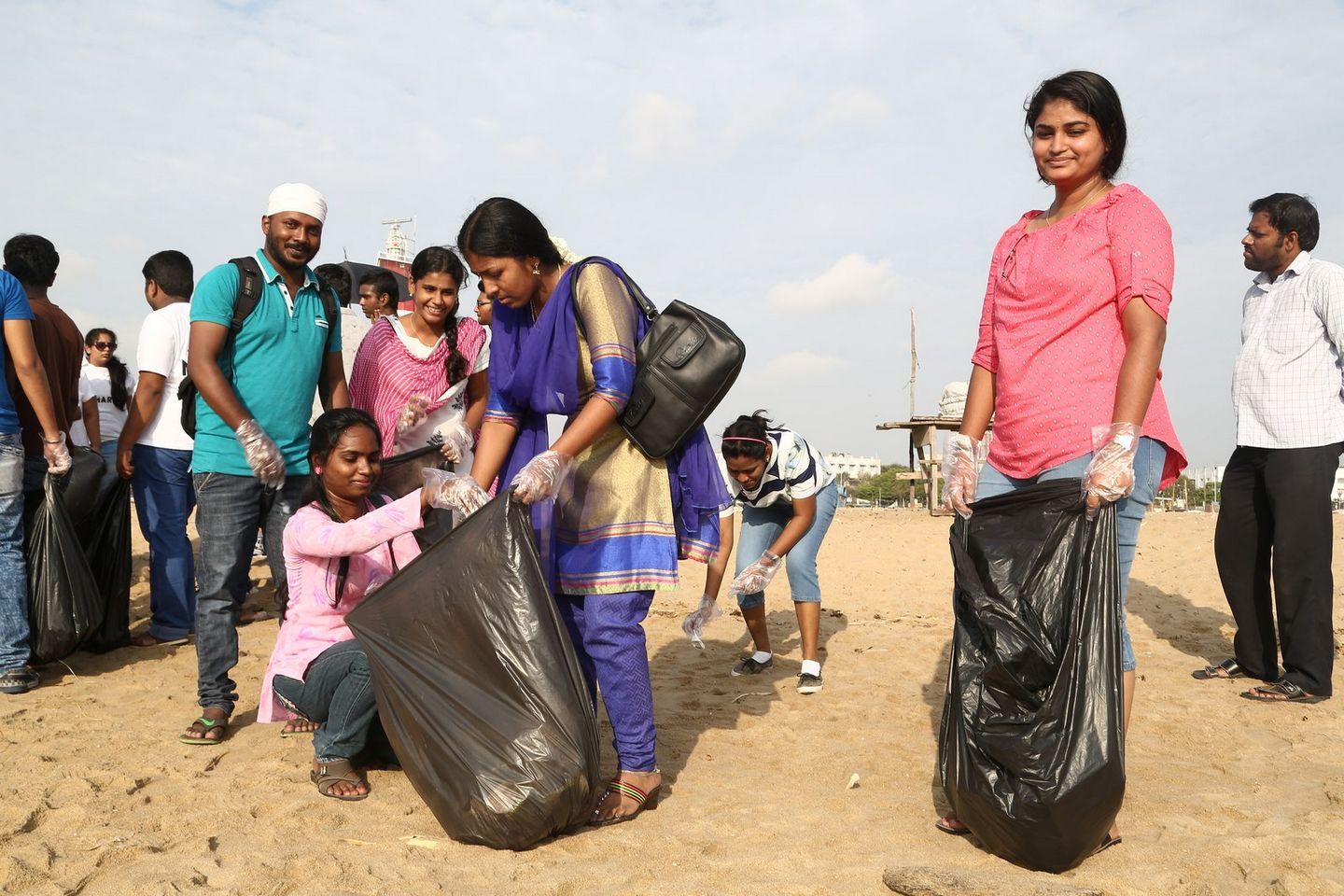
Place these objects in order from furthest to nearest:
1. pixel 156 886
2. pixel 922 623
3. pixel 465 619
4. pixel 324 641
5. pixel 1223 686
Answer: pixel 922 623 < pixel 1223 686 < pixel 324 641 < pixel 465 619 < pixel 156 886

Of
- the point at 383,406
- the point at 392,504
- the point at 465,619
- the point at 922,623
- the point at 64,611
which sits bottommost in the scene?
the point at 922,623

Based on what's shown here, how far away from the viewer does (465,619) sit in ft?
8.14

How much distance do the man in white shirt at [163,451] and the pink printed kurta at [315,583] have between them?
1895 mm

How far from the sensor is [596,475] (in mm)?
2762

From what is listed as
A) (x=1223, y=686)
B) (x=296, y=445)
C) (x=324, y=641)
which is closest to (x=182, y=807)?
(x=324, y=641)

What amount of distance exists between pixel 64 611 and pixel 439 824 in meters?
2.42

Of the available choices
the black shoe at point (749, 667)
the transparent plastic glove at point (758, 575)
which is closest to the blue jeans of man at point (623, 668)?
the transparent plastic glove at point (758, 575)

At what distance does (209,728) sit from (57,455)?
1.48 meters

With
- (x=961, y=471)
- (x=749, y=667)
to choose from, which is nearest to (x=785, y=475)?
(x=749, y=667)

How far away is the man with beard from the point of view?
415 cm

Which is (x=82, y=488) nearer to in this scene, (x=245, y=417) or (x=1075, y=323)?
(x=245, y=417)

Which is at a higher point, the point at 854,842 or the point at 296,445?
the point at 296,445

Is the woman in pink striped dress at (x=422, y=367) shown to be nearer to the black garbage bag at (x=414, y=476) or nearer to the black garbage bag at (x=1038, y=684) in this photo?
the black garbage bag at (x=414, y=476)

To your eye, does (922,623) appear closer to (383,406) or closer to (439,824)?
(383,406)
